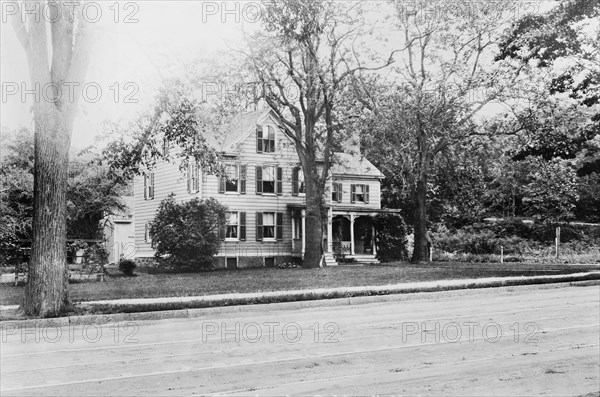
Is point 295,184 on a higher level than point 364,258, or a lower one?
higher

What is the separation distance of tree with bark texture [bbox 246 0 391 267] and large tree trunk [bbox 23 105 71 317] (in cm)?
1755

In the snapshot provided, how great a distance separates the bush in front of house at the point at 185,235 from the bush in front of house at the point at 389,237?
14611 millimetres

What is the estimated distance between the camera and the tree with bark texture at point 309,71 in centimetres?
3178

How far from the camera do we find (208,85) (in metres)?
31.6

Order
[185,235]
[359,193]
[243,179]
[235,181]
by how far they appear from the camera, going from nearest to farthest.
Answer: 1. [185,235]
2. [235,181]
3. [243,179]
4. [359,193]

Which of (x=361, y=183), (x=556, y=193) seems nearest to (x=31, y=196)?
(x=361, y=183)

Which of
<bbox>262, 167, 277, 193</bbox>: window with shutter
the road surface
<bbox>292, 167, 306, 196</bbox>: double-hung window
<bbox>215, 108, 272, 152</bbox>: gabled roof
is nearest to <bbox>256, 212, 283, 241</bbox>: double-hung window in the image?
<bbox>262, 167, 277, 193</bbox>: window with shutter

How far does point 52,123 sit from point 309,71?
20664 millimetres

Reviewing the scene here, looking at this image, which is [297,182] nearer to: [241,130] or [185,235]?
[241,130]

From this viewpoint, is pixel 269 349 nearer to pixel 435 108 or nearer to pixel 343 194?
pixel 435 108

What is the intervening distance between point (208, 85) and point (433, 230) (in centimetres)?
2785

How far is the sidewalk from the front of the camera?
14.4 m

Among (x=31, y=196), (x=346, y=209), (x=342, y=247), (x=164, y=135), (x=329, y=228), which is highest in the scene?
(x=164, y=135)

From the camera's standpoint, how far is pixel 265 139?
40094mm
